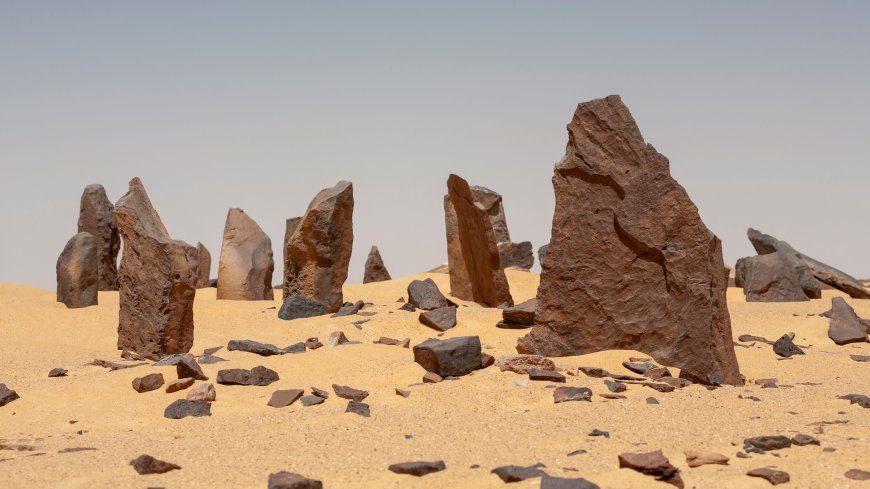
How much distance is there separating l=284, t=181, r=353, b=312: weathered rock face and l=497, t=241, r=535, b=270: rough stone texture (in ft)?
22.1

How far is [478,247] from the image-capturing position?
36.6 ft

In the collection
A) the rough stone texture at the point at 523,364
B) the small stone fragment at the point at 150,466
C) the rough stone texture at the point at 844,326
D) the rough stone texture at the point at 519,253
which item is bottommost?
the small stone fragment at the point at 150,466

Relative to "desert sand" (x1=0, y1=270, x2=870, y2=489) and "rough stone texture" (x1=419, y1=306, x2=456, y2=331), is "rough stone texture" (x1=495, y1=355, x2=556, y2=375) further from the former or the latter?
"rough stone texture" (x1=419, y1=306, x2=456, y2=331)

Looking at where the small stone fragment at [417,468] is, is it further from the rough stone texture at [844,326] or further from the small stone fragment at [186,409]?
the rough stone texture at [844,326]

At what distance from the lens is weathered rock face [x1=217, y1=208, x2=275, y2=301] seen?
512 inches

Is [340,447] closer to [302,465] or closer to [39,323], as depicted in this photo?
[302,465]

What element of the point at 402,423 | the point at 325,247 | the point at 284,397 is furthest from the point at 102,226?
the point at 402,423

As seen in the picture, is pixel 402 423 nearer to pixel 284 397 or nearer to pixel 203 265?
pixel 284 397

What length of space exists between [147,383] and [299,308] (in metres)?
3.88

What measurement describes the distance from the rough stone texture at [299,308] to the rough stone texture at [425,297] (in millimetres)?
1052

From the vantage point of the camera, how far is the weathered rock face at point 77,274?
Result: 1106cm

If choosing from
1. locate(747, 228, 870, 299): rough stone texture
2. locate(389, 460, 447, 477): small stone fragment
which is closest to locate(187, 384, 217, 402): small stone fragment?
locate(389, 460, 447, 477): small stone fragment

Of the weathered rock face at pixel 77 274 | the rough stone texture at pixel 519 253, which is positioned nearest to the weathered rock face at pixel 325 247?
the weathered rock face at pixel 77 274

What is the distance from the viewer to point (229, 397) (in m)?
6.08
